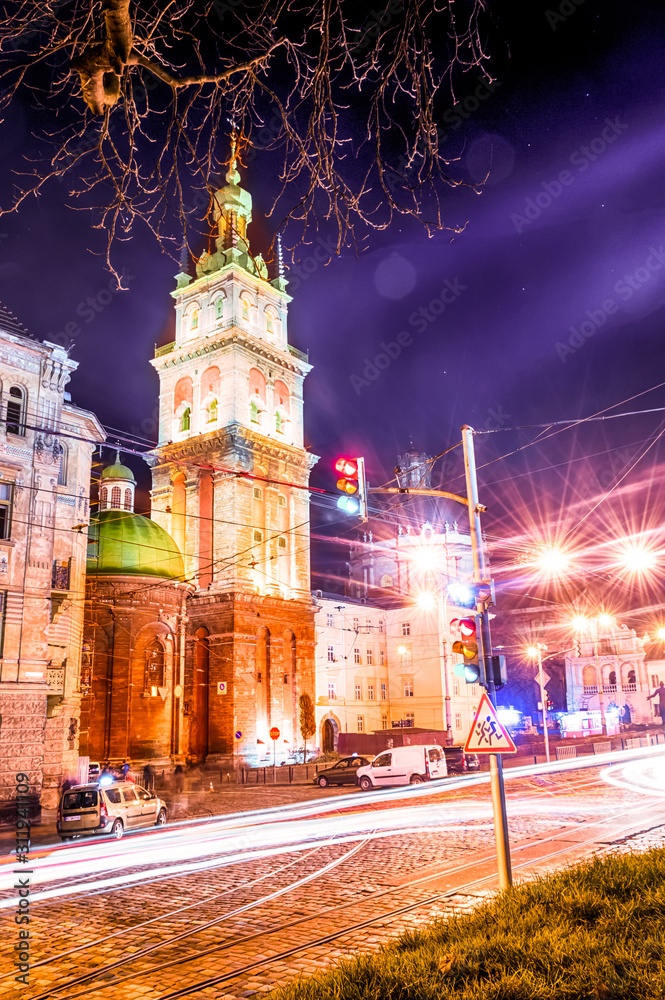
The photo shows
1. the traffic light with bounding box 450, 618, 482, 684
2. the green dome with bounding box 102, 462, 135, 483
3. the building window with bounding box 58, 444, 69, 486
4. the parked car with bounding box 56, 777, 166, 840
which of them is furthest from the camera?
the green dome with bounding box 102, 462, 135, 483

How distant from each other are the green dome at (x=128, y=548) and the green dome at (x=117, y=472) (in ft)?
9.81

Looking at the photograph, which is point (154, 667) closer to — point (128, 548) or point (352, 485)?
point (128, 548)

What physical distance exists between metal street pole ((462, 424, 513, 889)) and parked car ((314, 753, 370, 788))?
24.3 m

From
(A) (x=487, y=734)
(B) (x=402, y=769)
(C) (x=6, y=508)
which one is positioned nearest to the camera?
(A) (x=487, y=734)

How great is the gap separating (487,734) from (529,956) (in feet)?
13.6

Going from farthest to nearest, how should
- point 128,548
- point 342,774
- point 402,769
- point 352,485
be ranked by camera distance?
point 128,548, point 342,774, point 402,769, point 352,485

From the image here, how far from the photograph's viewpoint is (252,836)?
18.4 m

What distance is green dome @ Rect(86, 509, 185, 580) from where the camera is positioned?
46.6m

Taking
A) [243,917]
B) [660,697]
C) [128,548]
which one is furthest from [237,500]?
[660,697]

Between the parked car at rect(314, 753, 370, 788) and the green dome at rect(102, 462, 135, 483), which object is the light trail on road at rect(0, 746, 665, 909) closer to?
the parked car at rect(314, 753, 370, 788)

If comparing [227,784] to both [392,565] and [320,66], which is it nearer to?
[320,66]

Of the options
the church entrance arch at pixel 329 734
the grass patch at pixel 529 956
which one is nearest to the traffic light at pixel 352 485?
the grass patch at pixel 529 956

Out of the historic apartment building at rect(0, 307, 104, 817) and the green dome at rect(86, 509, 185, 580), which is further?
the green dome at rect(86, 509, 185, 580)

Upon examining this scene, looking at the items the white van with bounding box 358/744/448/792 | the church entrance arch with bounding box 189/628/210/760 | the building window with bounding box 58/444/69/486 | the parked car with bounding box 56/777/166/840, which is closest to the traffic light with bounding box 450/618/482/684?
the parked car with bounding box 56/777/166/840
